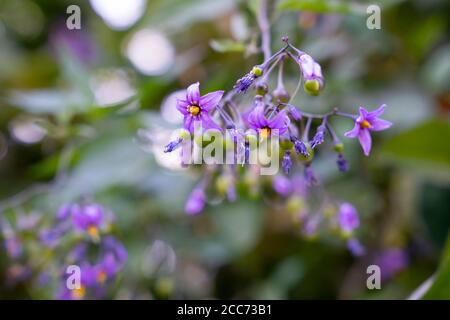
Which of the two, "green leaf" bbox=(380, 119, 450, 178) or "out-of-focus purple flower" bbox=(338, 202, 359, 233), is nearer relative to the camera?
"out-of-focus purple flower" bbox=(338, 202, 359, 233)

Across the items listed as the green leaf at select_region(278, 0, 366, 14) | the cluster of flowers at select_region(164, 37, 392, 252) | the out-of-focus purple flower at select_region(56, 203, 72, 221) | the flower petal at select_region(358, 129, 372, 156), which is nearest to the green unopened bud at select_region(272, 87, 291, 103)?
the cluster of flowers at select_region(164, 37, 392, 252)

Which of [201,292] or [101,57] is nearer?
[201,292]

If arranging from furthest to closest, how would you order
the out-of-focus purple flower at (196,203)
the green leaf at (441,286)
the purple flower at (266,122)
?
the out-of-focus purple flower at (196,203)
the green leaf at (441,286)
the purple flower at (266,122)

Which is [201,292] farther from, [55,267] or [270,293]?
[55,267]

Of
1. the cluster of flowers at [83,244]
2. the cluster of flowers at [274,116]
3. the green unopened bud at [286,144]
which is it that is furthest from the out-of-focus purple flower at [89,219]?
the green unopened bud at [286,144]

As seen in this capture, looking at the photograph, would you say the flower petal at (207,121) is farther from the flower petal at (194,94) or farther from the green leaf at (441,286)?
the green leaf at (441,286)

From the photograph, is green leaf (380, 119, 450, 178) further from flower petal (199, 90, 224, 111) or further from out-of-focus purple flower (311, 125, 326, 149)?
flower petal (199, 90, 224, 111)

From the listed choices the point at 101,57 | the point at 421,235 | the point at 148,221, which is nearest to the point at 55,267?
the point at 148,221
